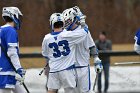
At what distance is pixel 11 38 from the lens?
11398 millimetres

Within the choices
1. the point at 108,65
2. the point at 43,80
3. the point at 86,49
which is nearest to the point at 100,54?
the point at 108,65

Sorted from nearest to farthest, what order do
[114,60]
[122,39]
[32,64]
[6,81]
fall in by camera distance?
[6,81]
[32,64]
[114,60]
[122,39]

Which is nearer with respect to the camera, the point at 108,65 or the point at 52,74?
the point at 52,74

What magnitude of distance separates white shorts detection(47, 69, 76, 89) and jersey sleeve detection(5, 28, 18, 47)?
105cm

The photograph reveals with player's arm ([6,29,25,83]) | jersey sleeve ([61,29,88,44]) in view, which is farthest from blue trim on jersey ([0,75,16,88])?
jersey sleeve ([61,29,88,44])

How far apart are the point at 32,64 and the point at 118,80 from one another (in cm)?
214

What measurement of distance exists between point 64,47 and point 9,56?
1.06 meters

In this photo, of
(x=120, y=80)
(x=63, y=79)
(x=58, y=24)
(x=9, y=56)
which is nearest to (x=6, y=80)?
(x=9, y=56)

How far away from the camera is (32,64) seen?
1669cm

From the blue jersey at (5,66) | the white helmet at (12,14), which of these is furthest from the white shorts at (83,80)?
the white helmet at (12,14)

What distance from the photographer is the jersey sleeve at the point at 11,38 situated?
→ 11.4m

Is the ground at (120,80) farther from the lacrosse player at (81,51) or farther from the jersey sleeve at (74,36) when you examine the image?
the jersey sleeve at (74,36)

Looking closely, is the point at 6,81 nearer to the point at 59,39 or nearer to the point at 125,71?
the point at 59,39

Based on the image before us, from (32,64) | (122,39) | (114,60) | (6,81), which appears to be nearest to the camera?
(6,81)
